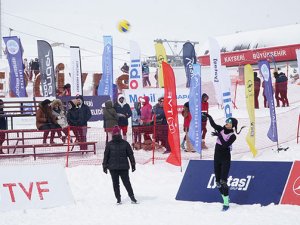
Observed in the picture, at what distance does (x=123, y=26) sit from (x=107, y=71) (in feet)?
43.2

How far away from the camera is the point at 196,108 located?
42.3ft

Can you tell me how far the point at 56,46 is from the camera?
1775 inches

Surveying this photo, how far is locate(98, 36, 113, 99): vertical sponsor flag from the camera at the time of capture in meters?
20.3

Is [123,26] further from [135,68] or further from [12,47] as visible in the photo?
[12,47]

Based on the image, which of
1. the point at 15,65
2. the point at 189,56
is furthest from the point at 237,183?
the point at 189,56

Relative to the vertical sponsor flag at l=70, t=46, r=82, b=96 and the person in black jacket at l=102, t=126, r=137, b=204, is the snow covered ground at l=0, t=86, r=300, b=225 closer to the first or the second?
the person in black jacket at l=102, t=126, r=137, b=204

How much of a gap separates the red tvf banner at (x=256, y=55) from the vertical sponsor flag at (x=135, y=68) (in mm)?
15486

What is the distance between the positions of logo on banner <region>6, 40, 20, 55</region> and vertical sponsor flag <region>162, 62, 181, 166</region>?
10.5 m

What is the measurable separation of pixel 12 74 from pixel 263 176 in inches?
560

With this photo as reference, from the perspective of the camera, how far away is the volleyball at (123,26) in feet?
107

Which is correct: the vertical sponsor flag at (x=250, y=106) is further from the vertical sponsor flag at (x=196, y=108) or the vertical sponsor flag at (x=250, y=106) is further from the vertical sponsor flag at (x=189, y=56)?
the vertical sponsor flag at (x=189, y=56)

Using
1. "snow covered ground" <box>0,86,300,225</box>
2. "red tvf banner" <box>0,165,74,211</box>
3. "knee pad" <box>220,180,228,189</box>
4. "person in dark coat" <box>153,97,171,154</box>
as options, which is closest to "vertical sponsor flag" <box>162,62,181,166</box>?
"snow covered ground" <box>0,86,300,225</box>

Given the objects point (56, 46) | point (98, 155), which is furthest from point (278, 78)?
point (56, 46)

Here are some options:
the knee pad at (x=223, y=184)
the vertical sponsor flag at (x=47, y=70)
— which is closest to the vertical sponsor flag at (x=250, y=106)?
the knee pad at (x=223, y=184)
